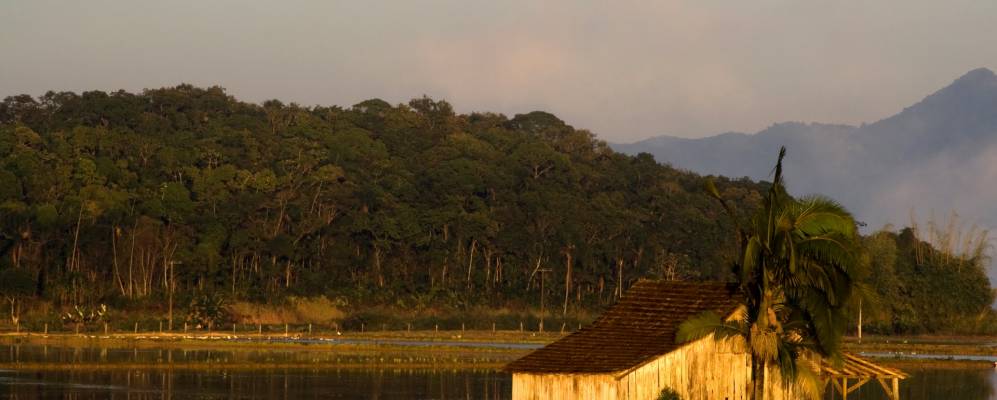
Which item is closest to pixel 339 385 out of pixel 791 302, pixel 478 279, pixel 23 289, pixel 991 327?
pixel 791 302

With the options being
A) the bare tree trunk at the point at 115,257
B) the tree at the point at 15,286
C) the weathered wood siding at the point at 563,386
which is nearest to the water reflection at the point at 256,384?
the weathered wood siding at the point at 563,386

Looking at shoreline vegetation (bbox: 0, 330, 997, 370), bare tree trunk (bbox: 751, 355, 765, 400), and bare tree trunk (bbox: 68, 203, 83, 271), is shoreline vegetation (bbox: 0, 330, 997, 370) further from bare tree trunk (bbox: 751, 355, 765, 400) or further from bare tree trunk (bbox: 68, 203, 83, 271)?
bare tree trunk (bbox: 751, 355, 765, 400)

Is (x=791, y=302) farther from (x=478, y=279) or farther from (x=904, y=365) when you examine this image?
(x=478, y=279)

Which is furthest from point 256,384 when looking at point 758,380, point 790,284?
point 790,284

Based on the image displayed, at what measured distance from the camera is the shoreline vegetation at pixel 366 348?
57.1 metres

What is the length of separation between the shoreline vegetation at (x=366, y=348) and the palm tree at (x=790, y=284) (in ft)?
98.2

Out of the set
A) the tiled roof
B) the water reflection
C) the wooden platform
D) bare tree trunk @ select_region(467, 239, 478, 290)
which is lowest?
the water reflection

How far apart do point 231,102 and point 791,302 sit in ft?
364

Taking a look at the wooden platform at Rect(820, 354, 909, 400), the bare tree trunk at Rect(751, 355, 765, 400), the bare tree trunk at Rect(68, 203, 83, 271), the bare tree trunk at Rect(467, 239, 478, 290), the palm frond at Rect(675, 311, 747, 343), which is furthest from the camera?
the bare tree trunk at Rect(467, 239, 478, 290)

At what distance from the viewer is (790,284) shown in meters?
27.2

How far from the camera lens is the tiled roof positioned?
27.0 meters

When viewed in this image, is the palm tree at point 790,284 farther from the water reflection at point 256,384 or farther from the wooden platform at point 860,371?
the water reflection at point 256,384

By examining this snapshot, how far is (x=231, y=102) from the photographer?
133875 mm

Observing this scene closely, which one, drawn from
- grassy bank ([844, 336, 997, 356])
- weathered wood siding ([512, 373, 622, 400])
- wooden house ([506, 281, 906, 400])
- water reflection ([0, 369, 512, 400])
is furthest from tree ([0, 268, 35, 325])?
wooden house ([506, 281, 906, 400])
